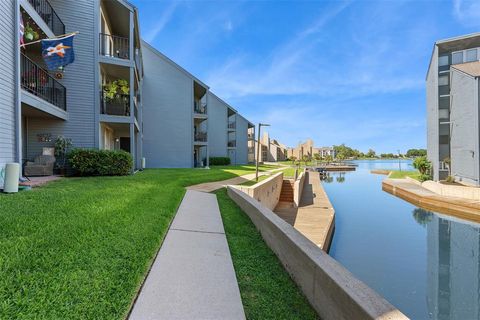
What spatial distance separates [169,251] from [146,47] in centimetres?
2321

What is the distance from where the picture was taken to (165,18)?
16969mm

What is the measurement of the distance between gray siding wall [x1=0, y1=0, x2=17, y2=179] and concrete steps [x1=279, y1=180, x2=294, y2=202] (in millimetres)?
17554

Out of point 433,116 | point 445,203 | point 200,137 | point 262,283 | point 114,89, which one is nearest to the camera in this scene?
point 262,283

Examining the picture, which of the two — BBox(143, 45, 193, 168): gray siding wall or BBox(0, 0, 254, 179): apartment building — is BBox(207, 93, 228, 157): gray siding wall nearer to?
BBox(143, 45, 193, 168): gray siding wall

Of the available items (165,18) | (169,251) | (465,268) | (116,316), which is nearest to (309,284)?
(116,316)

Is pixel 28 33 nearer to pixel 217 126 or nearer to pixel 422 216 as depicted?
pixel 422 216

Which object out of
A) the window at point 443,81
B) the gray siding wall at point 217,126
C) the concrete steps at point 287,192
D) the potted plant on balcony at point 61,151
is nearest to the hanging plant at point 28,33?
the potted plant on balcony at point 61,151

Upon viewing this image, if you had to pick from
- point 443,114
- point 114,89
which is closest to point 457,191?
point 443,114

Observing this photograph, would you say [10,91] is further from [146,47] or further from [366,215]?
[366,215]

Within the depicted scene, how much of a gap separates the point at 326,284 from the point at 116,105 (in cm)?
1393

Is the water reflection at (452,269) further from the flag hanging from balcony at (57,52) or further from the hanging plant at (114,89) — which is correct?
the hanging plant at (114,89)

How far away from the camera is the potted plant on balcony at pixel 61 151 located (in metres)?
11.9

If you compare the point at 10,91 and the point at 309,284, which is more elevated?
the point at 10,91

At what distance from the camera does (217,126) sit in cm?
3731
